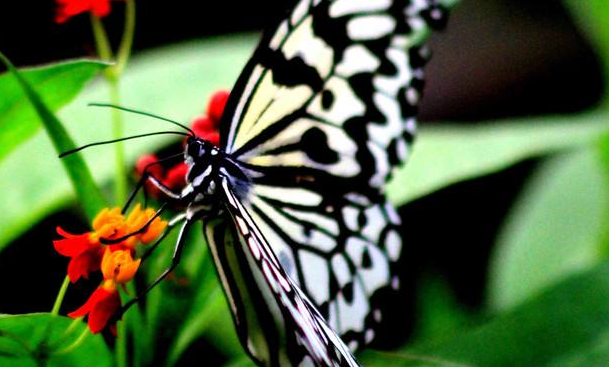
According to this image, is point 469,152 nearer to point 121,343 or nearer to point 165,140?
point 165,140

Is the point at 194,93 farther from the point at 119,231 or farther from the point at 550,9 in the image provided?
the point at 550,9

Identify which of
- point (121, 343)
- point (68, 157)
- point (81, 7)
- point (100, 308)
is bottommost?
point (121, 343)

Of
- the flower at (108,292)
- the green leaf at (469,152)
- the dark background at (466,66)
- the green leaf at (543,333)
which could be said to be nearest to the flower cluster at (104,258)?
the flower at (108,292)

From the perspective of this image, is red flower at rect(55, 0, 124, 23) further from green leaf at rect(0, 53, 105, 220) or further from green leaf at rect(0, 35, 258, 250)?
green leaf at rect(0, 35, 258, 250)

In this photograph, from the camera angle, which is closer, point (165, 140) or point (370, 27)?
point (370, 27)

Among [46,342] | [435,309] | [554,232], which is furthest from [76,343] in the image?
[554,232]

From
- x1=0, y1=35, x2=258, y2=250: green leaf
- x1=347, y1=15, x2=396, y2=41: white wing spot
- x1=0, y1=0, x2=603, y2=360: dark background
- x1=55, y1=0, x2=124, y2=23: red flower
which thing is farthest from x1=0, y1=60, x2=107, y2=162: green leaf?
x1=0, y1=0, x2=603, y2=360: dark background
